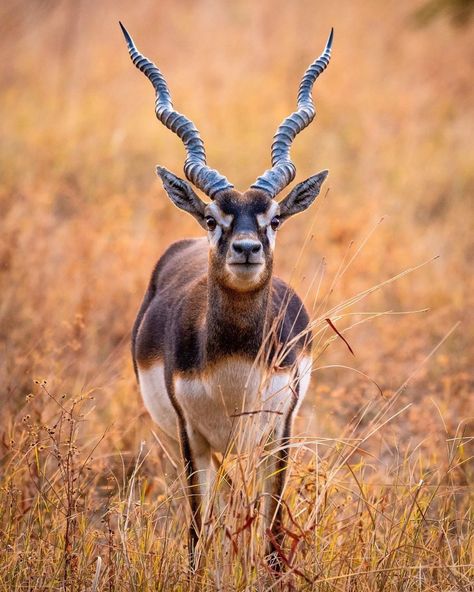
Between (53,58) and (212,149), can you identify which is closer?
(212,149)

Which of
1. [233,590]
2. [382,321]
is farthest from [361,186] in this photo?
[233,590]

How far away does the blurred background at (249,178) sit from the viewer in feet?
29.1

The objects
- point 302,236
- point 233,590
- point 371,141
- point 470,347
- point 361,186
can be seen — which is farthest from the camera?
point 371,141

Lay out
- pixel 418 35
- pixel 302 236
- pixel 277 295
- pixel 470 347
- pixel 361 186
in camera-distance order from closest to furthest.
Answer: pixel 277 295 → pixel 470 347 → pixel 302 236 → pixel 361 186 → pixel 418 35

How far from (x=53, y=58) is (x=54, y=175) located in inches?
253

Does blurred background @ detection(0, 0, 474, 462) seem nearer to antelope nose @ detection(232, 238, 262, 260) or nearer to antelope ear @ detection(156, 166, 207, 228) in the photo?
antelope nose @ detection(232, 238, 262, 260)

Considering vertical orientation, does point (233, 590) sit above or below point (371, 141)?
below

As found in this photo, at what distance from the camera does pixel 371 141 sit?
646 inches

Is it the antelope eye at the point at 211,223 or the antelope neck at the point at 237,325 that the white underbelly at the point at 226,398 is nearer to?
the antelope neck at the point at 237,325

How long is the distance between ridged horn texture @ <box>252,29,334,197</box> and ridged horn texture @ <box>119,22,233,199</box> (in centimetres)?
23

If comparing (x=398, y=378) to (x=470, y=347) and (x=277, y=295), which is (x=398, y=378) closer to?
(x=470, y=347)

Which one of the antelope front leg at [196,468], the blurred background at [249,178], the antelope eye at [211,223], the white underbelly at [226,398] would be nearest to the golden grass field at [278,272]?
the blurred background at [249,178]

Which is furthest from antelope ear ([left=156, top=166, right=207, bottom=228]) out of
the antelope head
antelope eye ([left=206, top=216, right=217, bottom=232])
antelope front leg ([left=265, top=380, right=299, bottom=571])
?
antelope front leg ([left=265, top=380, right=299, bottom=571])

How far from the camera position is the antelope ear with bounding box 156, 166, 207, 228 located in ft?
20.0
